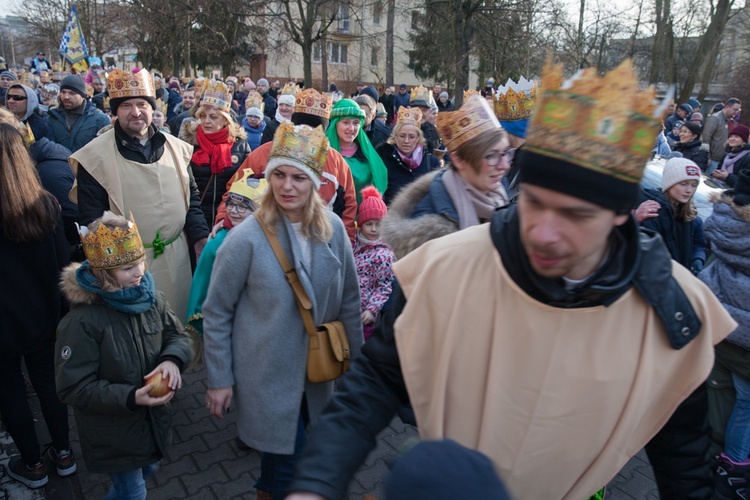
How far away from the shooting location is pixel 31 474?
3.54m

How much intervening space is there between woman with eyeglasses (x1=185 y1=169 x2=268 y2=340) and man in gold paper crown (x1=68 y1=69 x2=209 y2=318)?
1.79 ft

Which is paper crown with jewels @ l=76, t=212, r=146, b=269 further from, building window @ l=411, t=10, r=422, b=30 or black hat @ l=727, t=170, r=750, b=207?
building window @ l=411, t=10, r=422, b=30

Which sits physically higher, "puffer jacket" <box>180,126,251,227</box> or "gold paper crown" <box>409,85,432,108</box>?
"gold paper crown" <box>409,85,432,108</box>

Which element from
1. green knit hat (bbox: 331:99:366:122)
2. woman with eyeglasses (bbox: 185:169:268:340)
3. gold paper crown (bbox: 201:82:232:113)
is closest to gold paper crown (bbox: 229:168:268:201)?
woman with eyeglasses (bbox: 185:169:268:340)

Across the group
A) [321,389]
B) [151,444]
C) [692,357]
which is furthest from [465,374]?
[151,444]

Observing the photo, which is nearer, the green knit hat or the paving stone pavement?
the paving stone pavement

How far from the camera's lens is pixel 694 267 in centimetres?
468

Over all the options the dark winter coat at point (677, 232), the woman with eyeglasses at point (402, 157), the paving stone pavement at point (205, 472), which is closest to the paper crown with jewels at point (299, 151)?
the paving stone pavement at point (205, 472)

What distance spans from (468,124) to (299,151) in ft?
3.04

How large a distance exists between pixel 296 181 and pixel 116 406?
140 cm

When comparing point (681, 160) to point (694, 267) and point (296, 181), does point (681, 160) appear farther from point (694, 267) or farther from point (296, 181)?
point (296, 181)

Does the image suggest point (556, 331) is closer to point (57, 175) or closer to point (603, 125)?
point (603, 125)

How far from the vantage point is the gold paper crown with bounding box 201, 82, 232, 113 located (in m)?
5.93

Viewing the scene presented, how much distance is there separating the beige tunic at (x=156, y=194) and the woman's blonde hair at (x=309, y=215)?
4.67 feet
